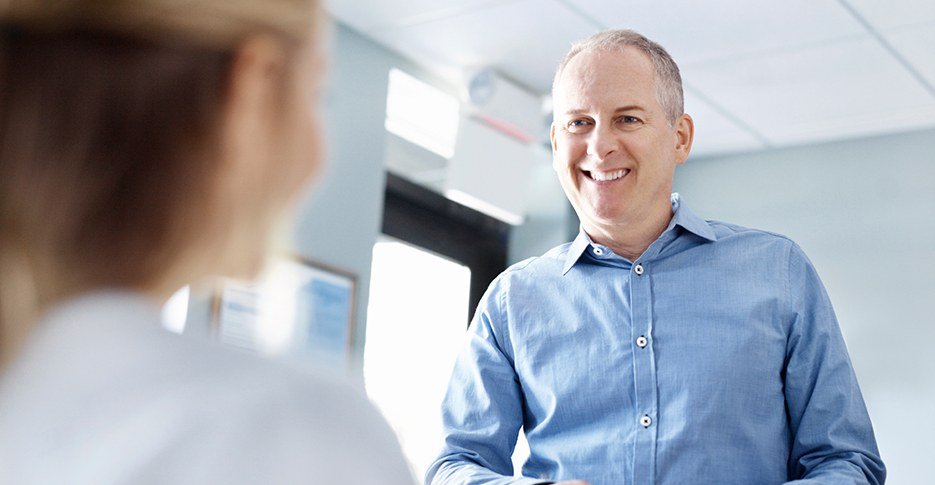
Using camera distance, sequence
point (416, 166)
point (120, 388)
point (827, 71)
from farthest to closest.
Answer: point (416, 166)
point (827, 71)
point (120, 388)

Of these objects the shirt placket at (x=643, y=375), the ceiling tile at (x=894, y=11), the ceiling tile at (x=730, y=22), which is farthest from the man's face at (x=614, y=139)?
the ceiling tile at (x=894, y=11)

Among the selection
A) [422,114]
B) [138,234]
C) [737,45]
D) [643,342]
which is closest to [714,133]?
[737,45]

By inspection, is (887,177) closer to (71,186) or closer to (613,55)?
(613,55)

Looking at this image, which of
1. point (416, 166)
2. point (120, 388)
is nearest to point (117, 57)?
point (120, 388)

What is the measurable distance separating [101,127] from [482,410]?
1212 mm

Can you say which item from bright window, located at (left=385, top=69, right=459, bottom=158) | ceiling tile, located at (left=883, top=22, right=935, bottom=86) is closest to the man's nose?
ceiling tile, located at (left=883, top=22, right=935, bottom=86)

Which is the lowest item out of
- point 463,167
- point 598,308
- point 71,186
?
point 71,186

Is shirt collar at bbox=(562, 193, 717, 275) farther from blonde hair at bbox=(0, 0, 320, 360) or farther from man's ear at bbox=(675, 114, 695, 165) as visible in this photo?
blonde hair at bbox=(0, 0, 320, 360)

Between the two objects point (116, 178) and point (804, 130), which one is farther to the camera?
point (804, 130)

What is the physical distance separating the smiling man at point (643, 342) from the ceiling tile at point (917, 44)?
2.21m

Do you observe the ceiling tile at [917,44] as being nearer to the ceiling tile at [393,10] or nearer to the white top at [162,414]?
the ceiling tile at [393,10]

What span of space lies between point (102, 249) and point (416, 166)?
4139 millimetres

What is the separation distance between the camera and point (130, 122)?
59 centimetres

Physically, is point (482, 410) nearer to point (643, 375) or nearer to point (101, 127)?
point (643, 375)
